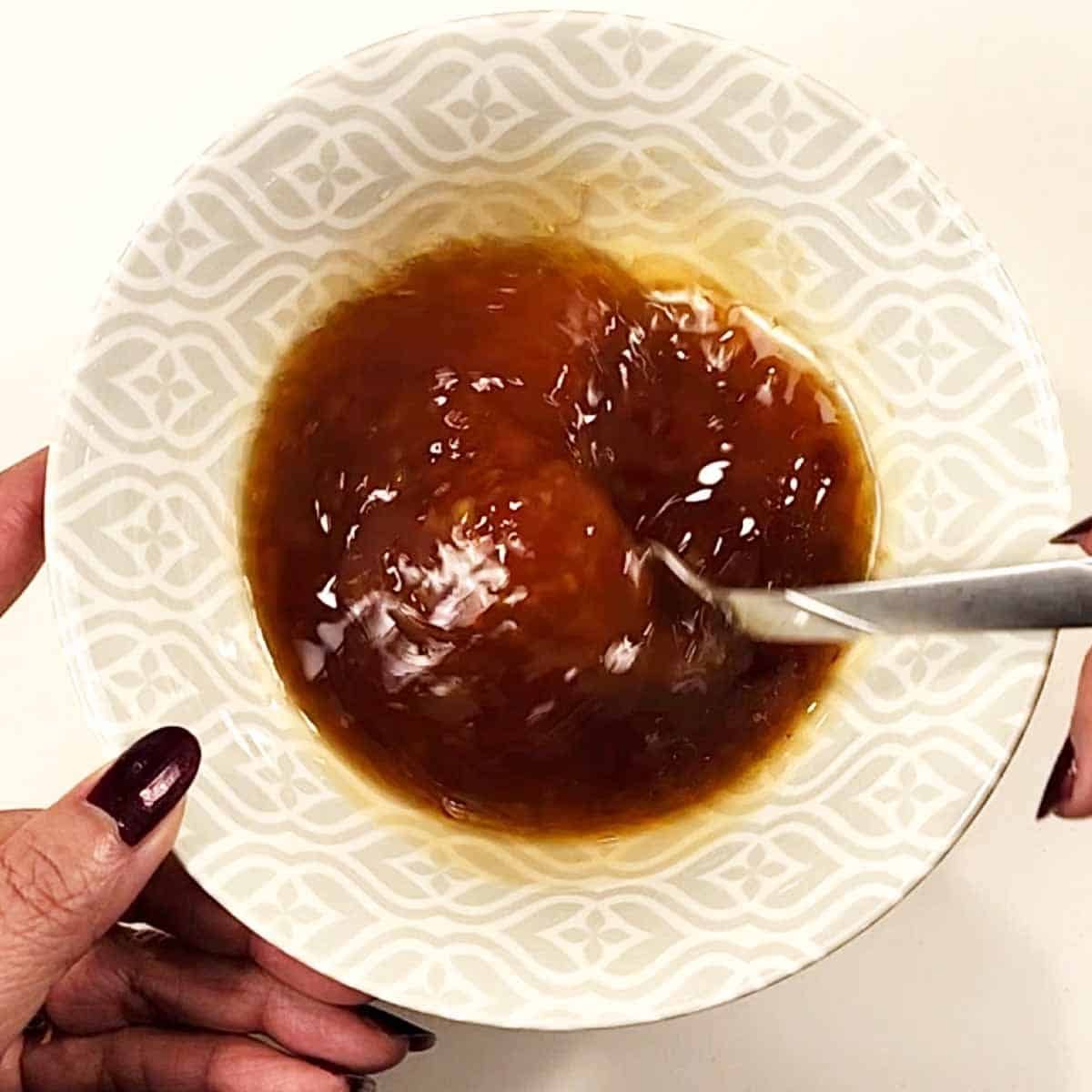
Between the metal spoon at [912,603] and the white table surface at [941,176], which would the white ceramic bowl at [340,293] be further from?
the white table surface at [941,176]

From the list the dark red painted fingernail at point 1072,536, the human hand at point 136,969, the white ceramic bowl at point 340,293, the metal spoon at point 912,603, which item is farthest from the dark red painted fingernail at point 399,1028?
the dark red painted fingernail at point 1072,536

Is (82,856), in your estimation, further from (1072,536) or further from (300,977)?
(1072,536)

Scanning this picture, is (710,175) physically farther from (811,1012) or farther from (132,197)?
(811,1012)

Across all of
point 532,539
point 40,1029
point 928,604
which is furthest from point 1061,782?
point 40,1029

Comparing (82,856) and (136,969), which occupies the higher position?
(82,856)

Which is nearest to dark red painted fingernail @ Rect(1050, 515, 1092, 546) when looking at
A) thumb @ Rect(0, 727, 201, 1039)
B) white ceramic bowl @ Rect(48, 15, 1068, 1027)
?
white ceramic bowl @ Rect(48, 15, 1068, 1027)

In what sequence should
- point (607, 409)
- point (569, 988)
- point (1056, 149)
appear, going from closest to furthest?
point (569, 988)
point (607, 409)
point (1056, 149)

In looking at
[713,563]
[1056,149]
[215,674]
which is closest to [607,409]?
[713,563]
